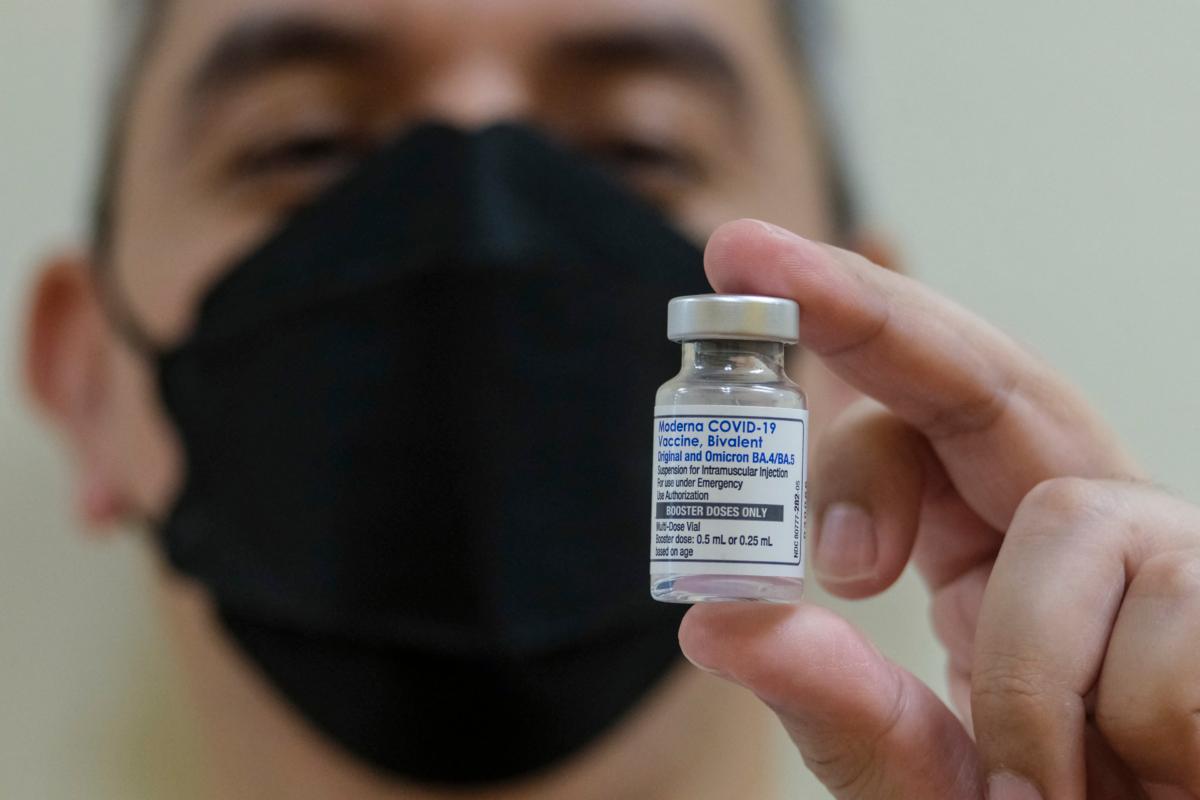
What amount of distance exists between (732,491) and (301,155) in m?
1.16

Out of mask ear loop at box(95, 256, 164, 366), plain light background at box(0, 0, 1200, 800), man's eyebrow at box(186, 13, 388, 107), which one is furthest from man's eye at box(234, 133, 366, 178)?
plain light background at box(0, 0, 1200, 800)

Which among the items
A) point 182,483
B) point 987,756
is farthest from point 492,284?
point 987,756

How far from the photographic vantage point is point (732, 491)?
0.68 meters

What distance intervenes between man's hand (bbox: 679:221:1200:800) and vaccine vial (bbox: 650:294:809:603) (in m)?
0.03

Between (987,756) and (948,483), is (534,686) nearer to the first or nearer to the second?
(948,483)

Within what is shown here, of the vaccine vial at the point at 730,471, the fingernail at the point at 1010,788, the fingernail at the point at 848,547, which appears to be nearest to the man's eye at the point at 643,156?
the fingernail at the point at 848,547

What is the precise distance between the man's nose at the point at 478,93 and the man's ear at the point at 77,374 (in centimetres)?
64

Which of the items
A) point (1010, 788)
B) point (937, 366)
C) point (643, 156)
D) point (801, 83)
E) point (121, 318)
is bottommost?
point (1010, 788)

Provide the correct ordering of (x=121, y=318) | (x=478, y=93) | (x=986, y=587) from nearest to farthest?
(x=986, y=587)
(x=478, y=93)
(x=121, y=318)

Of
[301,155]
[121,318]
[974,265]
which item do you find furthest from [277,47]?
[974,265]

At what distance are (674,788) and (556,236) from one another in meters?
0.80

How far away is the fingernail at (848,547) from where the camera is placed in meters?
0.91

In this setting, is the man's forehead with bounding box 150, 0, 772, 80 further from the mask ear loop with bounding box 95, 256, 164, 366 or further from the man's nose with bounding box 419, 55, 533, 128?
the mask ear loop with bounding box 95, 256, 164, 366

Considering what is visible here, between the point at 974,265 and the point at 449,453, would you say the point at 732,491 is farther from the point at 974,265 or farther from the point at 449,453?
the point at 974,265
